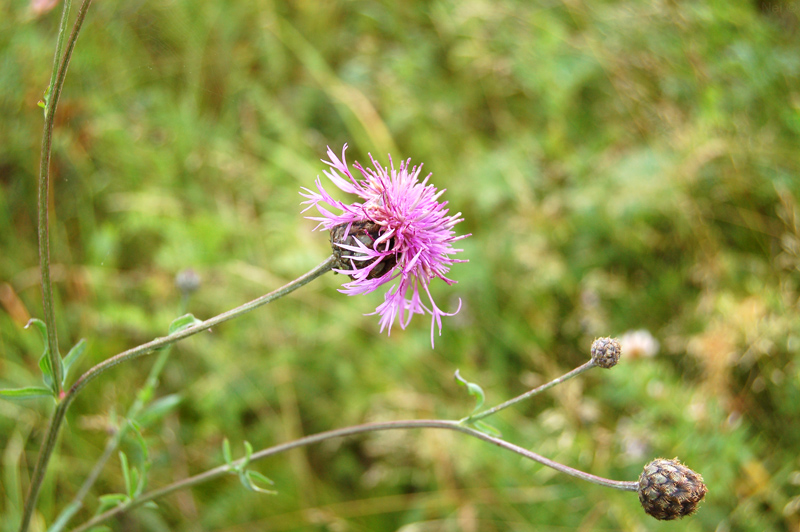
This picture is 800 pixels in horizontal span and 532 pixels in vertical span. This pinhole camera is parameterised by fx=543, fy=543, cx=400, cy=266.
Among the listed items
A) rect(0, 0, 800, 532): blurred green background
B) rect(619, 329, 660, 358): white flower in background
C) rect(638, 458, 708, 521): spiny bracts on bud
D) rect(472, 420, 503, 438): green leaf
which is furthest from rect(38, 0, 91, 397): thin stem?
rect(619, 329, 660, 358): white flower in background

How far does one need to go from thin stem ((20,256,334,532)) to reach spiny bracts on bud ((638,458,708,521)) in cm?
75

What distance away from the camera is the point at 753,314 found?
7.19 feet

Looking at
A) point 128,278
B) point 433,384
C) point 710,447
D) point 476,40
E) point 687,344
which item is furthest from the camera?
point 476,40

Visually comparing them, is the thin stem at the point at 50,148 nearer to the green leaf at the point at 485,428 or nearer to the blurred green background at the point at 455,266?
the green leaf at the point at 485,428

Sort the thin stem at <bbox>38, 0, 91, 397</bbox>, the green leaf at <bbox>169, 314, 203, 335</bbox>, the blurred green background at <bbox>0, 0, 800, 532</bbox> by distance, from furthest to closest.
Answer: the blurred green background at <bbox>0, 0, 800, 532</bbox> → the green leaf at <bbox>169, 314, 203, 335</bbox> → the thin stem at <bbox>38, 0, 91, 397</bbox>

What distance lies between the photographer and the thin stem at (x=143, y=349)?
3.09 feet

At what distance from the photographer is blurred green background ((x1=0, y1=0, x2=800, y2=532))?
2215 mm

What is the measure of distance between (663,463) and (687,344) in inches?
59.1

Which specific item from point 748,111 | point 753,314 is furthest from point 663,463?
point 748,111

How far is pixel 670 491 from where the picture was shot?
1.03 metres

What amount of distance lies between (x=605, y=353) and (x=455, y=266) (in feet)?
5.23

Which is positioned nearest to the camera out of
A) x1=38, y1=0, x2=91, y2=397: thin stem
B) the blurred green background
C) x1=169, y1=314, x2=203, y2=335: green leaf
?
x1=38, y1=0, x2=91, y2=397: thin stem

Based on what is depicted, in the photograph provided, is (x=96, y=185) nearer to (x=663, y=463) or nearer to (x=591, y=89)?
(x=591, y=89)

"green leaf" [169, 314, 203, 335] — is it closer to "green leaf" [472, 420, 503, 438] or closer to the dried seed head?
the dried seed head
